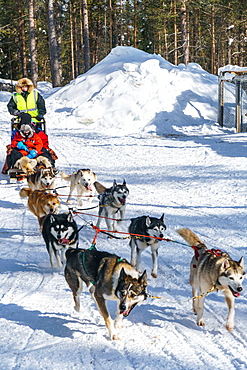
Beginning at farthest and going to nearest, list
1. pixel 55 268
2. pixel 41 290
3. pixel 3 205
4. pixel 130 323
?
pixel 3 205
pixel 55 268
pixel 41 290
pixel 130 323

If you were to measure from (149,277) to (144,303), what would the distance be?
0.64m

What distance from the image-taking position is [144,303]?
420 cm

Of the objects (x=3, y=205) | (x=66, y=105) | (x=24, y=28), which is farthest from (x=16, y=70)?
(x=3, y=205)

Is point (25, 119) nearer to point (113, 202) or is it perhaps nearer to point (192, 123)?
point (113, 202)

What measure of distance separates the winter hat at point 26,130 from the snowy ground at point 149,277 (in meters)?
1.22

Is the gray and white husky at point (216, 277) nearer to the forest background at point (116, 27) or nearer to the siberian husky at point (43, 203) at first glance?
the siberian husky at point (43, 203)

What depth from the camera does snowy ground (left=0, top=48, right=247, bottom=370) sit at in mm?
3322

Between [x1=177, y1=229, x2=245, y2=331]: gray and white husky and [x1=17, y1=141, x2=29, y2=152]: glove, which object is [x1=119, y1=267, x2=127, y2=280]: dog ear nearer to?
[x1=177, y1=229, x2=245, y2=331]: gray and white husky

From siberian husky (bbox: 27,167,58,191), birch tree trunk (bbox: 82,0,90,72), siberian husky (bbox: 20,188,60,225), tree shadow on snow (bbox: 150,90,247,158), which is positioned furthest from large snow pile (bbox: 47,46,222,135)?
siberian husky (bbox: 20,188,60,225)

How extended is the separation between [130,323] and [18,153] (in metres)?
6.82

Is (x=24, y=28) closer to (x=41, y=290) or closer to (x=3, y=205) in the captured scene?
(x=3, y=205)

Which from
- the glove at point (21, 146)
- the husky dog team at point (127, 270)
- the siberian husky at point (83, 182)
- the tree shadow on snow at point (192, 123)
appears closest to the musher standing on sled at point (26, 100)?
the glove at point (21, 146)

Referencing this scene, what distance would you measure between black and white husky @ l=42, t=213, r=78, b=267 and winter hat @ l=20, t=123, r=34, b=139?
5255 mm

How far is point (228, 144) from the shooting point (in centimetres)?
1323
